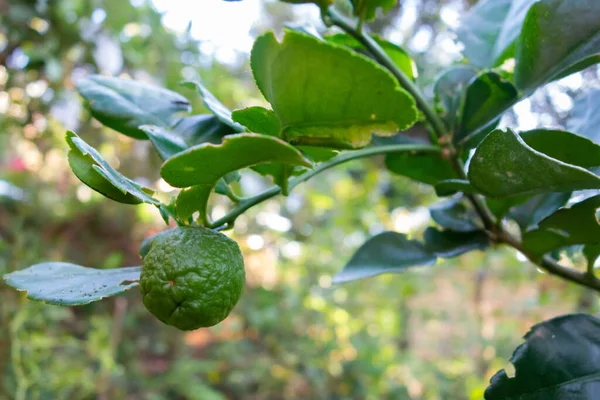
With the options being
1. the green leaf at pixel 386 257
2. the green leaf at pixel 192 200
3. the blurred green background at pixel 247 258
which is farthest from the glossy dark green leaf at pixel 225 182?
the blurred green background at pixel 247 258

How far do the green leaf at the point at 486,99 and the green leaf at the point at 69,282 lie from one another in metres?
0.32

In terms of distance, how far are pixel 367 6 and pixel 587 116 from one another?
262 millimetres

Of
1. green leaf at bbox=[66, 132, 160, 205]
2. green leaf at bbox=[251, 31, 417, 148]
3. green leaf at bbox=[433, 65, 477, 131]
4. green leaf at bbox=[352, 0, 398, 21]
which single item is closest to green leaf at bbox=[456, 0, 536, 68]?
green leaf at bbox=[433, 65, 477, 131]

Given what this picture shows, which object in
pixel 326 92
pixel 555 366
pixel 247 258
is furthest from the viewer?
pixel 247 258

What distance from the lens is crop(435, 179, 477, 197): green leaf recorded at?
15.3 inches

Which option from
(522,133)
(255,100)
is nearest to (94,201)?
(255,100)

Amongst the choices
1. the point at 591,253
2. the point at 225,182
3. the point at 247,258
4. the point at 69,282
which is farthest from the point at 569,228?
the point at 247,258

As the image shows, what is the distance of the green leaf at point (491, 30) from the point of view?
19.3 inches

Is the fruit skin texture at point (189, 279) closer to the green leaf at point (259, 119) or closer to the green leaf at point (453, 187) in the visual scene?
the green leaf at point (259, 119)

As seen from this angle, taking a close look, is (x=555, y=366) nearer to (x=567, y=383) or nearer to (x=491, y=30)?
(x=567, y=383)

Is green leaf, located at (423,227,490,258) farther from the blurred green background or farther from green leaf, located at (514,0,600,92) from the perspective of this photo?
the blurred green background

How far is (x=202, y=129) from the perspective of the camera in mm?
418

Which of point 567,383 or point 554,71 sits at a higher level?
point 554,71

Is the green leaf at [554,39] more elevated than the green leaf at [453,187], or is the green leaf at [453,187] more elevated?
the green leaf at [554,39]
